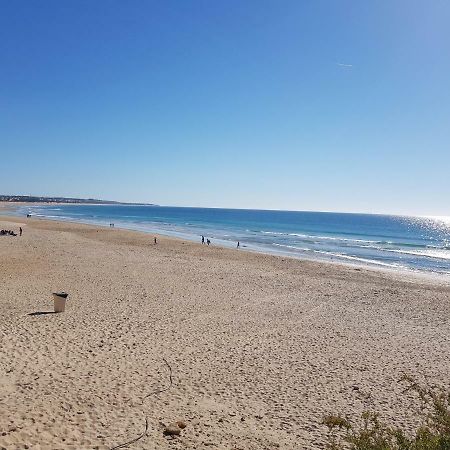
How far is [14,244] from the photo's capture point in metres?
33.1

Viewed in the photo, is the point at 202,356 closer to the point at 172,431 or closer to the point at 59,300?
the point at 172,431

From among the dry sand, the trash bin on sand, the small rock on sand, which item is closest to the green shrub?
the dry sand

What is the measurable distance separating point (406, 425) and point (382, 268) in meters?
27.5

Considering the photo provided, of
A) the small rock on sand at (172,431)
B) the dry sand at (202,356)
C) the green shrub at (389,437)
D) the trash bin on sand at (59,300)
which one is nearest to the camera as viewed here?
the green shrub at (389,437)

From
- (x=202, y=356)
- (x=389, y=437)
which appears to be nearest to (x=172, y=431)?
(x=389, y=437)

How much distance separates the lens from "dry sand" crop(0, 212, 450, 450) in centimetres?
732

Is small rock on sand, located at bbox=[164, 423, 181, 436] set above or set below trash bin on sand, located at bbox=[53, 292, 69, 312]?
below

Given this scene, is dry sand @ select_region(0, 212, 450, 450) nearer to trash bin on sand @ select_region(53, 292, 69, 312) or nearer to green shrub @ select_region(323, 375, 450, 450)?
green shrub @ select_region(323, 375, 450, 450)

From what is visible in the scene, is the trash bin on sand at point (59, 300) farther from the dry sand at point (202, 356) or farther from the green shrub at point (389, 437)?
the green shrub at point (389, 437)

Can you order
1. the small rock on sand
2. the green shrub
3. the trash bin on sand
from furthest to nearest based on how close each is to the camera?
the trash bin on sand → the small rock on sand → the green shrub

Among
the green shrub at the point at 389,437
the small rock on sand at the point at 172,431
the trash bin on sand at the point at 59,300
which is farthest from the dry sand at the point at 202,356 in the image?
the trash bin on sand at the point at 59,300

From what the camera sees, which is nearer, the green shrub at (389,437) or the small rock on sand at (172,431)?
the green shrub at (389,437)

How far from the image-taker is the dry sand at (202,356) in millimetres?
7320

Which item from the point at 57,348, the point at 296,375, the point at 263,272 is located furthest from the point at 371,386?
the point at 263,272
